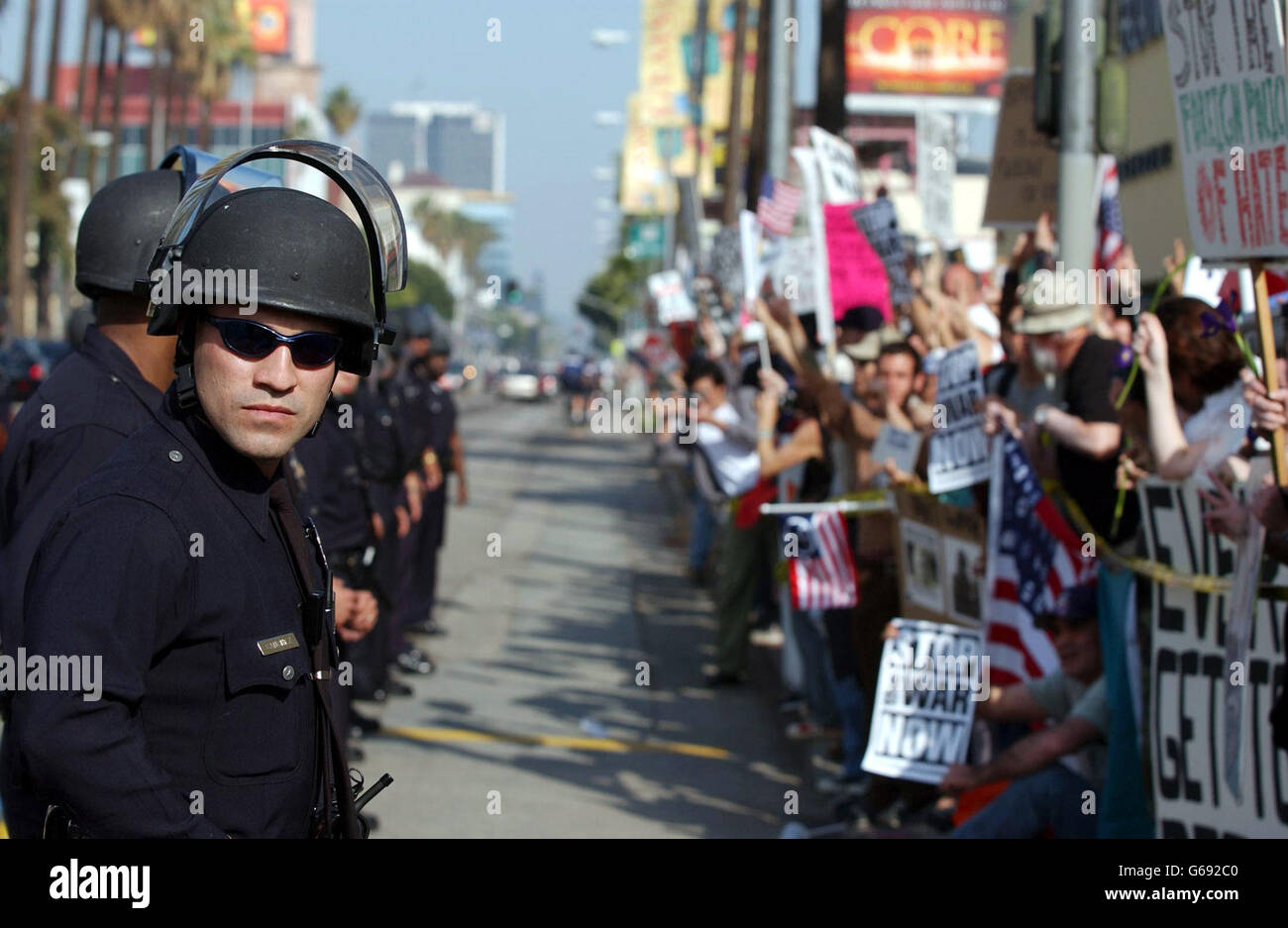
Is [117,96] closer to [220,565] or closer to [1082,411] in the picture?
[1082,411]

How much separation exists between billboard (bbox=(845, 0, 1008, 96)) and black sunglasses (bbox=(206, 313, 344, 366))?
6422cm

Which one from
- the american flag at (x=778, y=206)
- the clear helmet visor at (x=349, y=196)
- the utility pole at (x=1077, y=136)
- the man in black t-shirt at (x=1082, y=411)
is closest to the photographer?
the clear helmet visor at (x=349, y=196)

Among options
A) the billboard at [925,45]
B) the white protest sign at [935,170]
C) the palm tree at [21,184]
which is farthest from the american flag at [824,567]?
the billboard at [925,45]

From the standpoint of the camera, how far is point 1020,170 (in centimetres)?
983

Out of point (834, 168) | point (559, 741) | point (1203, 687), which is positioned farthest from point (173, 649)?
point (834, 168)

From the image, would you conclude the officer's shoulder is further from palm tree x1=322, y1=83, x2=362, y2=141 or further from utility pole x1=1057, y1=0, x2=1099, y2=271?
palm tree x1=322, y1=83, x2=362, y2=141

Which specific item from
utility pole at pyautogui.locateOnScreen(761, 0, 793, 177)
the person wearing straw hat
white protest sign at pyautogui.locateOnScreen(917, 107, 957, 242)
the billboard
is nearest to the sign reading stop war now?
the person wearing straw hat

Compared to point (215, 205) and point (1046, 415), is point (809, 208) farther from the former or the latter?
point (215, 205)

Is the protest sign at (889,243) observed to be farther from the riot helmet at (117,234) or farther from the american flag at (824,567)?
the riot helmet at (117,234)

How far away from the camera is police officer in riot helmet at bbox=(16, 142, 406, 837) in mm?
2426

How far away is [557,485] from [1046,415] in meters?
24.6

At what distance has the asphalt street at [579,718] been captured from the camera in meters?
7.91

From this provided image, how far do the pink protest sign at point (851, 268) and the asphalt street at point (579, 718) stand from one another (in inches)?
93.9
